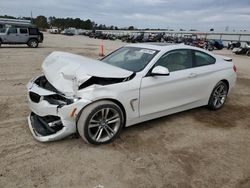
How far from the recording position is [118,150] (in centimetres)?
375

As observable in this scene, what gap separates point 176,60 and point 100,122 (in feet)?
6.44

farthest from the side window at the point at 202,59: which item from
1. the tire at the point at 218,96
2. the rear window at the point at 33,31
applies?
the rear window at the point at 33,31

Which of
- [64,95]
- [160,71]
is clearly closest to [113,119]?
[64,95]

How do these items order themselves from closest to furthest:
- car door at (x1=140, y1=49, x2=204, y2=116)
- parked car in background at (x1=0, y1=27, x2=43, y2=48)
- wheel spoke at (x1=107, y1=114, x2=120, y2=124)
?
1. wheel spoke at (x1=107, y1=114, x2=120, y2=124)
2. car door at (x1=140, y1=49, x2=204, y2=116)
3. parked car in background at (x1=0, y1=27, x2=43, y2=48)

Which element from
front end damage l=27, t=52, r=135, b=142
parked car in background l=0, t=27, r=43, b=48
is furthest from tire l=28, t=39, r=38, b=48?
front end damage l=27, t=52, r=135, b=142

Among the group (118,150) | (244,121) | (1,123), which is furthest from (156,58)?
(1,123)

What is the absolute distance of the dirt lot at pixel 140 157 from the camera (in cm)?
306

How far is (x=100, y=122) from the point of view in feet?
12.5

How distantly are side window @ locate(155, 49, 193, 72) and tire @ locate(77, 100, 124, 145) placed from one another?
1187 mm

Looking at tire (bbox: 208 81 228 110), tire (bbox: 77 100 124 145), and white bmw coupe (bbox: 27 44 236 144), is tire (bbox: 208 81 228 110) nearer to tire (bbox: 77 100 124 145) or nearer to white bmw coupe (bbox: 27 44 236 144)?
white bmw coupe (bbox: 27 44 236 144)

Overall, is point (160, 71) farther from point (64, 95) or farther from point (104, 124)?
point (64, 95)

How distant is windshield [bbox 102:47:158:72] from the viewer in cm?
438

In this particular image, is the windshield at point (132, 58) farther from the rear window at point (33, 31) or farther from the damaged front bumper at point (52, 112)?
the rear window at point (33, 31)

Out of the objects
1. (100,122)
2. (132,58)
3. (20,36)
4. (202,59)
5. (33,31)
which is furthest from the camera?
(33,31)
